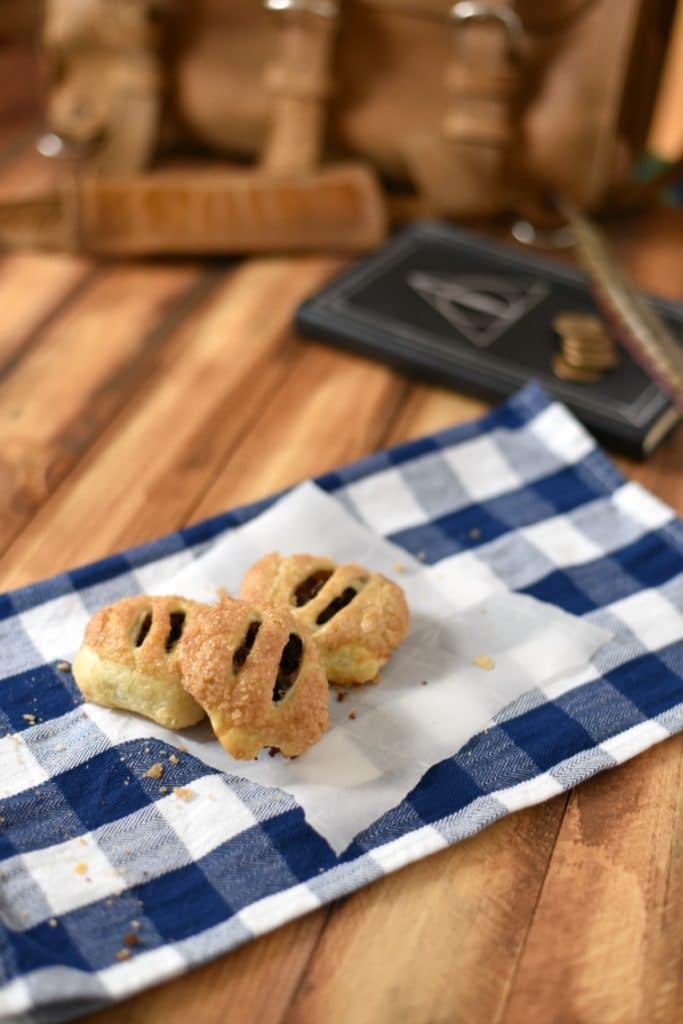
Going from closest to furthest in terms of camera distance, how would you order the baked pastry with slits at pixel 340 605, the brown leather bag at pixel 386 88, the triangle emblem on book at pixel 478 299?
1. the baked pastry with slits at pixel 340 605
2. the triangle emblem on book at pixel 478 299
3. the brown leather bag at pixel 386 88

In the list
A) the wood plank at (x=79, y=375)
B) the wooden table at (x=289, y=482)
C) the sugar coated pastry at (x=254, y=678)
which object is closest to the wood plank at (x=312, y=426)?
the wooden table at (x=289, y=482)

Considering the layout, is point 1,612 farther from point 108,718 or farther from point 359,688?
point 359,688

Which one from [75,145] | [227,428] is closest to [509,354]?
[227,428]

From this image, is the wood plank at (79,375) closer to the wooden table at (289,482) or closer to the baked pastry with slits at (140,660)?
the wooden table at (289,482)

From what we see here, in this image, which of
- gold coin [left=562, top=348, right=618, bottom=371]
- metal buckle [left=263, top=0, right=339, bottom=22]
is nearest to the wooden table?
gold coin [left=562, top=348, right=618, bottom=371]

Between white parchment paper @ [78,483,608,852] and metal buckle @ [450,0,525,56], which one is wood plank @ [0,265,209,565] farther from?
metal buckle @ [450,0,525,56]

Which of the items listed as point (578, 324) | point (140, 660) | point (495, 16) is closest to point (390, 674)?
point (140, 660)

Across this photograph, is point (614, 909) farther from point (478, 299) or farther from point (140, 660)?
point (478, 299)
